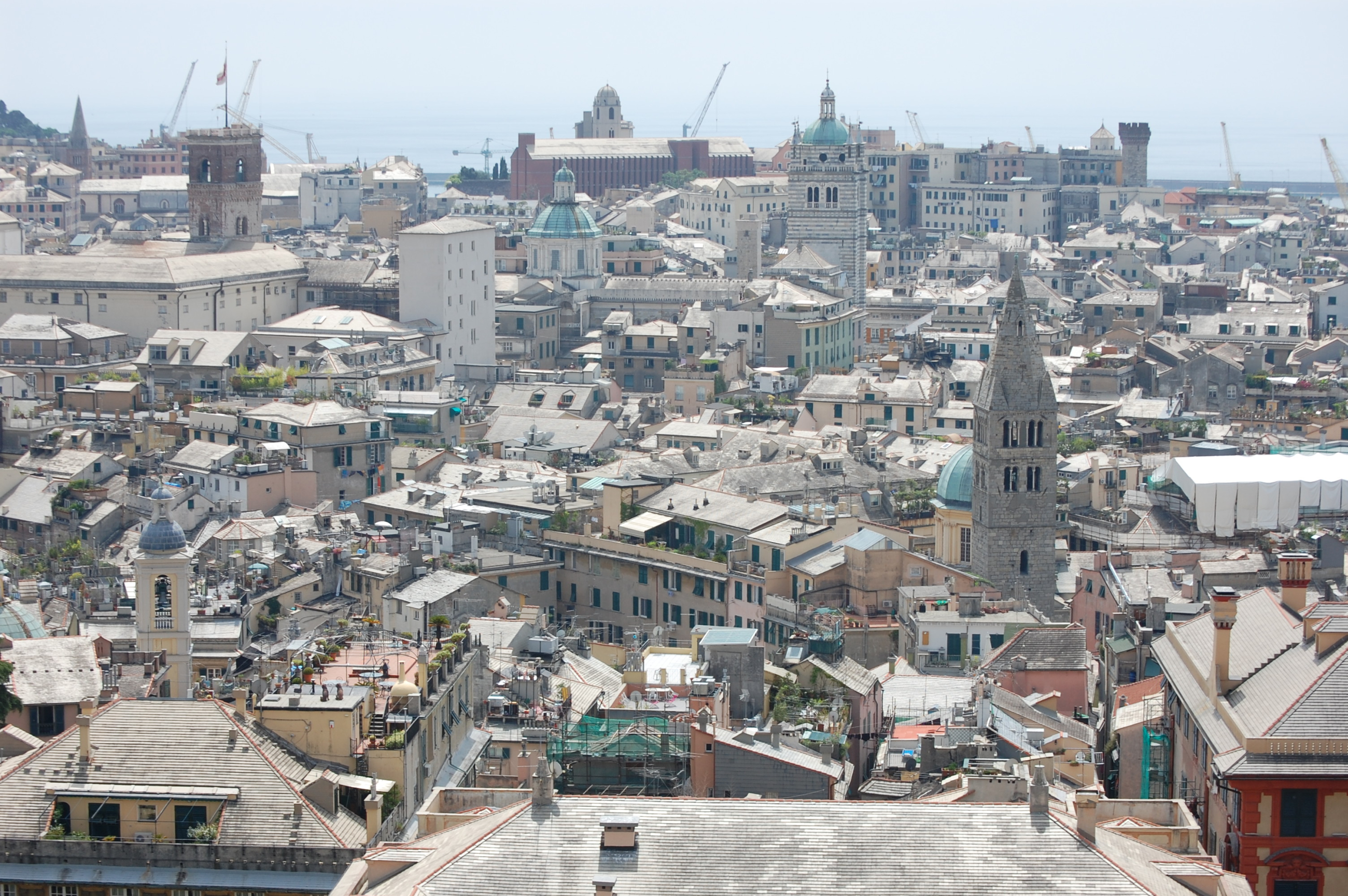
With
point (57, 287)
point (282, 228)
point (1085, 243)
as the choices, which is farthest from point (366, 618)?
point (282, 228)

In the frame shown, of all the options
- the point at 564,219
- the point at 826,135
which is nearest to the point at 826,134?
the point at 826,135

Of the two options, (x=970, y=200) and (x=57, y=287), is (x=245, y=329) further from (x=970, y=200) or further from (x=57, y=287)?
(x=970, y=200)

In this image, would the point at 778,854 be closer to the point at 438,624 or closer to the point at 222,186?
the point at 438,624

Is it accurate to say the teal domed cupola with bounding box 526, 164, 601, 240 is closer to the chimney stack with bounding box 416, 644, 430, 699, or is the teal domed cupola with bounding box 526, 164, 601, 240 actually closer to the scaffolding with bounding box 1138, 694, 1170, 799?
the scaffolding with bounding box 1138, 694, 1170, 799

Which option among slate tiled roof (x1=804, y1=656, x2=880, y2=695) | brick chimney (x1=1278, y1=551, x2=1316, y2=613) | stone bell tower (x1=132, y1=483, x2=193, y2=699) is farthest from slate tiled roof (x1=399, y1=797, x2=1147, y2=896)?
stone bell tower (x1=132, y1=483, x2=193, y2=699)

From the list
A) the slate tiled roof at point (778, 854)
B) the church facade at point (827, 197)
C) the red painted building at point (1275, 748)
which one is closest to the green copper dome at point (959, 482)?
the red painted building at point (1275, 748)

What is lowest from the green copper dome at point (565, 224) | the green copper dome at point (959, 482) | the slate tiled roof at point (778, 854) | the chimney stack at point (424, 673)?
the green copper dome at point (959, 482)

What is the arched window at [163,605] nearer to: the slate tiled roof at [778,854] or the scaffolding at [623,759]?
the scaffolding at [623,759]

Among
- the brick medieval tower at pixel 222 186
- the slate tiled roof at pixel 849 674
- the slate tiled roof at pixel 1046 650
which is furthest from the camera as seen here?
the brick medieval tower at pixel 222 186
